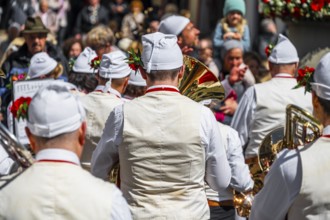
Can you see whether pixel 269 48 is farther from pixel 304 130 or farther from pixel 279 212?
pixel 279 212

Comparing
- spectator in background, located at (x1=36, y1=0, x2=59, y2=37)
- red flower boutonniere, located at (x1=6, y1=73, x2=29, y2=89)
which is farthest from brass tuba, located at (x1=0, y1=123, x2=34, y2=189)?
spectator in background, located at (x1=36, y1=0, x2=59, y2=37)

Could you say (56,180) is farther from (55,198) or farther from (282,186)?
(282,186)

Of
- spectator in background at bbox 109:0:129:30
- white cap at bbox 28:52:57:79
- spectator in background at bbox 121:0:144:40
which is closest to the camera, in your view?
white cap at bbox 28:52:57:79

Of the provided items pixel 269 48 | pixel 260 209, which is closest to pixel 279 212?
pixel 260 209

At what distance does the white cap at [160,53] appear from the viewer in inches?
222

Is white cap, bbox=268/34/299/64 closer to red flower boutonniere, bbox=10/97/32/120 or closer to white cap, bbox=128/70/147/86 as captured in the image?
white cap, bbox=128/70/147/86

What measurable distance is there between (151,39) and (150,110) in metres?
0.48

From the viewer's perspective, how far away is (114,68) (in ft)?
24.0

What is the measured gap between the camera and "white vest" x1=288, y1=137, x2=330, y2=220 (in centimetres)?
462

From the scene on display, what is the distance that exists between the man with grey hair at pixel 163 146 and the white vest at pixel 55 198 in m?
1.24

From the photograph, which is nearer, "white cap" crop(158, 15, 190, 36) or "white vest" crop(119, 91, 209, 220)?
"white vest" crop(119, 91, 209, 220)

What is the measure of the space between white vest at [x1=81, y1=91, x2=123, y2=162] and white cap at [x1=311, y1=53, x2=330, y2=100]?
2.44 m

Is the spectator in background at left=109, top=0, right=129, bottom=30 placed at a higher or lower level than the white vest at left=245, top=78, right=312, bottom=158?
lower

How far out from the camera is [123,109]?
559 cm
